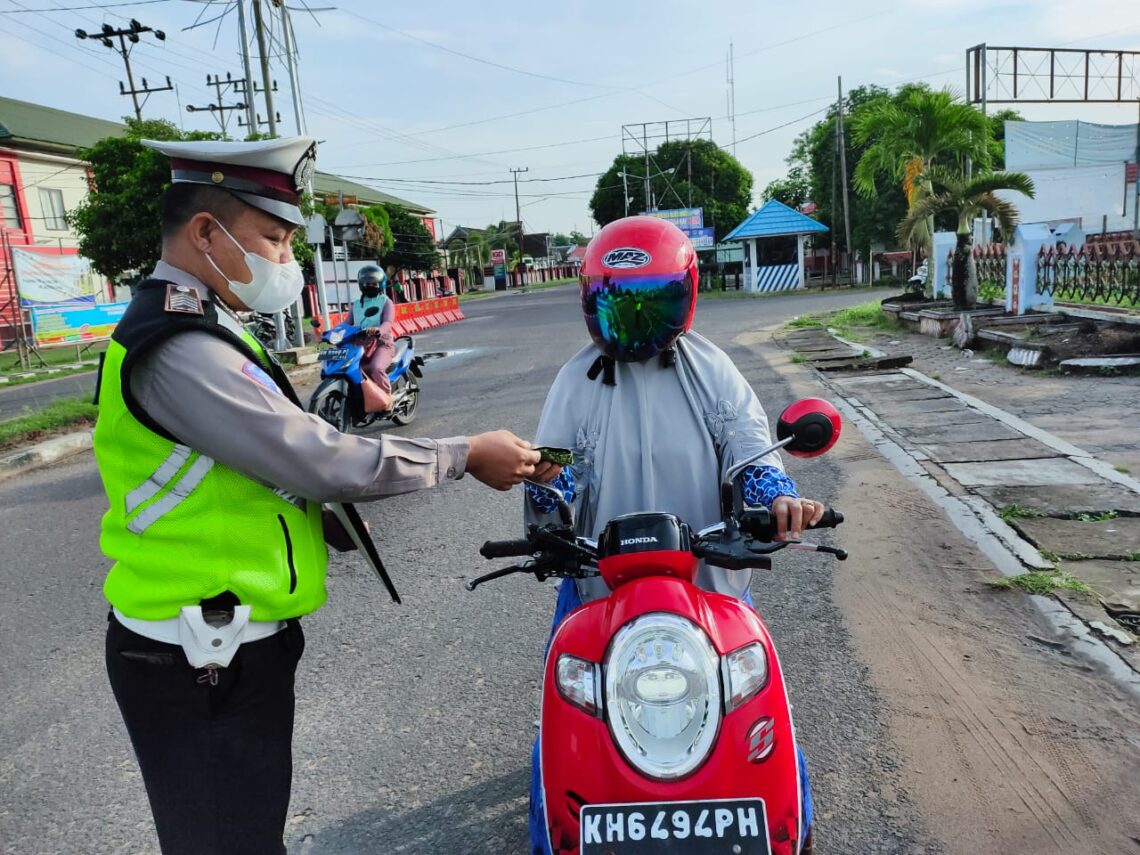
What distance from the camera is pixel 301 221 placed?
5.80 feet

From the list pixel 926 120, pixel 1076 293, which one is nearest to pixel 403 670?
pixel 1076 293

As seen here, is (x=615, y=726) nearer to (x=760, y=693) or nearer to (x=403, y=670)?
(x=760, y=693)

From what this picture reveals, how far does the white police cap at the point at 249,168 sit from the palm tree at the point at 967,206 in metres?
15.5

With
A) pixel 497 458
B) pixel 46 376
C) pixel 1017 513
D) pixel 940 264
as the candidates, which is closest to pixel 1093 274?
pixel 940 264

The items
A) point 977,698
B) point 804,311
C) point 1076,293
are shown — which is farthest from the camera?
point 804,311

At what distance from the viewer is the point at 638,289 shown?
7.07ft

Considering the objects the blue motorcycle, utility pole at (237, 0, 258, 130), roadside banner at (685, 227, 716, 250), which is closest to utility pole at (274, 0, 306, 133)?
utility pole at (237, 0, 258, 130)

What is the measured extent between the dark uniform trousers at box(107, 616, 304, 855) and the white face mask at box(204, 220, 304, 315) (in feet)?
2.30

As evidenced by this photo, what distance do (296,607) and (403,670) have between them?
2067mm

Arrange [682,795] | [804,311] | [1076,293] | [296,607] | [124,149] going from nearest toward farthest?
[682,795] < [296,607] < [1076,293] < [124,149] < [804,311]

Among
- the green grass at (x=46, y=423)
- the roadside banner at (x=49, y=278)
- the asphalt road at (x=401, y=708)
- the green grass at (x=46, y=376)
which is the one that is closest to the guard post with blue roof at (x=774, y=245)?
the roadside banner at (x=49, y=278)

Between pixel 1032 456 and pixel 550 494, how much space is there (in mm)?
5454

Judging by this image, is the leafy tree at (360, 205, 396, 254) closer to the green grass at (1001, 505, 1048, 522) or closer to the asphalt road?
the asphalt road

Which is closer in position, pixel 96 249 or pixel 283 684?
pixel 283 684
